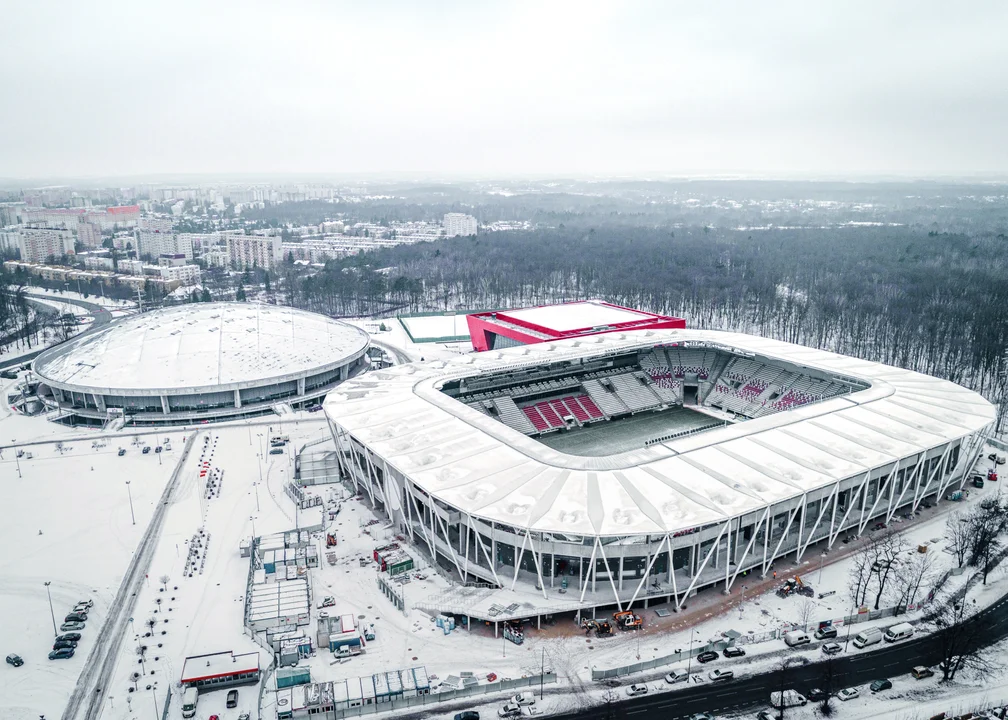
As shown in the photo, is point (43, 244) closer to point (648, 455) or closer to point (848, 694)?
point (648, 455)

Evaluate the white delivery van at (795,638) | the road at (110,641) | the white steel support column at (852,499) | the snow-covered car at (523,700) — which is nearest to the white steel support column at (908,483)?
the white steel support column at (852,499)

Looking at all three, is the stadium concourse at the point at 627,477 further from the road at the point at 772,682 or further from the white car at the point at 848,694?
the white car at the point at 848,694

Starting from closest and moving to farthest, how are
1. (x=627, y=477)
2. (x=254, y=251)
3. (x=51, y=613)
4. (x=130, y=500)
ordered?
1. (x=51, y=613)
2. (x=627, y=477)
3. (x=130, y=500)
4. (x=254, y=251)

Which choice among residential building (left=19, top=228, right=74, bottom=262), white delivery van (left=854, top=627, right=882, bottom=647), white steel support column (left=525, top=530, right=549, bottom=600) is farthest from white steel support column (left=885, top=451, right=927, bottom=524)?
residential building (left=19, top=228, right=74, bottom=262)

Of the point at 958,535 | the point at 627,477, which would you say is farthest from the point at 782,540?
the point at 958,535

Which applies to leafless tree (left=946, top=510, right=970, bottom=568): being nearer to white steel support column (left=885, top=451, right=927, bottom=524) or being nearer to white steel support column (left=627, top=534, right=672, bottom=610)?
white steel support column (left=885, top=451, right=927, bottom=524)

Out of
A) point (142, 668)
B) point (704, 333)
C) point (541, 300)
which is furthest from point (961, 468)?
point (541, 300)

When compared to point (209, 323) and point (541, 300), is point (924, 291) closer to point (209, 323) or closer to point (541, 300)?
point (541, 300)
